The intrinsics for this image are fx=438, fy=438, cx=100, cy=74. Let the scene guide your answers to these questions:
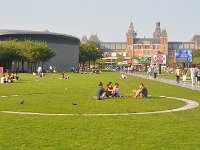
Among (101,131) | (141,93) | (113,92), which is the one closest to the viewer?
(101,131)

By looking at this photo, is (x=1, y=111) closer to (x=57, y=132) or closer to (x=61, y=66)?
(x=57, y=132)

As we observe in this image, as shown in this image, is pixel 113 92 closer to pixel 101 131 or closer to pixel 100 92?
pixel 100 92

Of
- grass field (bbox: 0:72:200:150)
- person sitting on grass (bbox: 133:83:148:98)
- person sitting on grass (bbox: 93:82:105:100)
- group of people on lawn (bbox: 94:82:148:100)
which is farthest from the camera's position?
person sitting on grass (bbox: 133:83:148:98)

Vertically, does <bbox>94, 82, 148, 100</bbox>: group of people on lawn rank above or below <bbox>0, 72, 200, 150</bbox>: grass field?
above

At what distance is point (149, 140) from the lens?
12906 millimetres

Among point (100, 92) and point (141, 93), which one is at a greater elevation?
point (100, 92)

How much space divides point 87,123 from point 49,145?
441 cm

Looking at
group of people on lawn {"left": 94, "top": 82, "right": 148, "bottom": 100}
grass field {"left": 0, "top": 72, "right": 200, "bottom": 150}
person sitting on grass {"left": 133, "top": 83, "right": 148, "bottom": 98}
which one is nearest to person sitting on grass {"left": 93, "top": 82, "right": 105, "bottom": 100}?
group of people on lawn {"left": 94, "top": 82, "right": 148, "bottom": 100}

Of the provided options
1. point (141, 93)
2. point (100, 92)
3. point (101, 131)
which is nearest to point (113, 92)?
point (141, 93)

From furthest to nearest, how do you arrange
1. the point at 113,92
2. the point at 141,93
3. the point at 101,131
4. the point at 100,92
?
the point at 113,92 → the point at 141,93 → the point at 100,92 → the point at 101,131

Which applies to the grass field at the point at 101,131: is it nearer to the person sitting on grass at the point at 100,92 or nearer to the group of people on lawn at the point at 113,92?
the person sitting on grass at the point at 100,92

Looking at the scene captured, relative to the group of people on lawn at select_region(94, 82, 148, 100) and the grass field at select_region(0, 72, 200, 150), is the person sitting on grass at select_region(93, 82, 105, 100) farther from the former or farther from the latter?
the grass field at select_region(0, 72, 200, 150)

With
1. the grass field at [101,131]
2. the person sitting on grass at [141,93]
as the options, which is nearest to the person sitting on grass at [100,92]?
the person sitting on grass at [141,93]

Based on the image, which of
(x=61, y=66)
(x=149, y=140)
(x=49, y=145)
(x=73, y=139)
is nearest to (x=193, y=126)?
(x=149, y=140)
